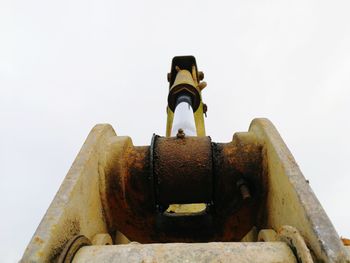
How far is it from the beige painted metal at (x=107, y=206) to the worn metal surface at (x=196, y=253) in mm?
13

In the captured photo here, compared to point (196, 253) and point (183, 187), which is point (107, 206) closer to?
point (183, 187)

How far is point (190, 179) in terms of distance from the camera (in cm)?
230

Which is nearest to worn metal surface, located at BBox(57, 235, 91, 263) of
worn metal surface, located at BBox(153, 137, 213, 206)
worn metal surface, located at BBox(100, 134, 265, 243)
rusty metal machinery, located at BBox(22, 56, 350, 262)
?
rusty metal machinery, located at BBox(22, 56, 350, 262)

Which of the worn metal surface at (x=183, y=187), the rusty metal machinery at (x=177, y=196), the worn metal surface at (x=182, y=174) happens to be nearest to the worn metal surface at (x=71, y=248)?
the rusty metal machinery at (x=177, y=196)

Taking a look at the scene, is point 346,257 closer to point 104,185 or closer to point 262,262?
point 262,262

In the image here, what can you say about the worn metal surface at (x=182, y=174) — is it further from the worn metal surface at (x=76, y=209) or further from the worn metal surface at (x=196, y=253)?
the worn metal surface at (x=196, y=253)

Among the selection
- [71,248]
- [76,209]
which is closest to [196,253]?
[71,248]

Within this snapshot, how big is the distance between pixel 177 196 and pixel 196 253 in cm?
98

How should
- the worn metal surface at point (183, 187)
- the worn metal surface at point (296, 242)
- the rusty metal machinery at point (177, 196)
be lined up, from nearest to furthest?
1. the worn metal surface at point (296, 242)
2. the rusty metal machinery at point (177, 196)
3. the worn metal surface at point (183, 187)

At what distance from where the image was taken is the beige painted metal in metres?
1.36

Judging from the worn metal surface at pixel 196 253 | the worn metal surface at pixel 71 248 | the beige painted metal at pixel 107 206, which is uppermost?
the beige painted metal at pixel 107 206

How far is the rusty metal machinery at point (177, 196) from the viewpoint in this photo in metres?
1.49

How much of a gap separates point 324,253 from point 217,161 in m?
1.10

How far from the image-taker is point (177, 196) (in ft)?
7.69
